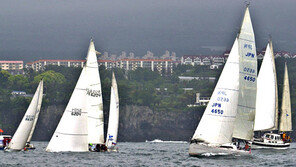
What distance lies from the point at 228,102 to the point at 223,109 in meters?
0.72

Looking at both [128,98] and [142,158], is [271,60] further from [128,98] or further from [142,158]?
[128,98]

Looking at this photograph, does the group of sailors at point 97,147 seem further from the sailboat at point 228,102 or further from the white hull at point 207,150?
the white hull at point 207,150

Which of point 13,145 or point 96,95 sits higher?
point 96,95

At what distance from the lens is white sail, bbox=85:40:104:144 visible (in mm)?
69812

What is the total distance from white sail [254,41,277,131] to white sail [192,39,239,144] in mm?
23055

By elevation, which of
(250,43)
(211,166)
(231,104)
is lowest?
(211,166)

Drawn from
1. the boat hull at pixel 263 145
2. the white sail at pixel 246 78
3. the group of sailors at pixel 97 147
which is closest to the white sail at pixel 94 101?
the group of sailors at pixel 97 147

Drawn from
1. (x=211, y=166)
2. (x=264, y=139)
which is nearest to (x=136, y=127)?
(x=264, y=139)

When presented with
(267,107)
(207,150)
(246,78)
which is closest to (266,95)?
(267,107)

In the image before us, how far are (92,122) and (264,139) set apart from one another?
2434cm

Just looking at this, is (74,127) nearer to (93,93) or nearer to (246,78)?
(93,93)

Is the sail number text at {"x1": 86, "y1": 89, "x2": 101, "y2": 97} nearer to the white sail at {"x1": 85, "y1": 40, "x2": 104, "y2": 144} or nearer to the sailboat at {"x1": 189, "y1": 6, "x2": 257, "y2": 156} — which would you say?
the white sail at {"x1": 85, "y1": 40, "x2": 104, "y2": 144}

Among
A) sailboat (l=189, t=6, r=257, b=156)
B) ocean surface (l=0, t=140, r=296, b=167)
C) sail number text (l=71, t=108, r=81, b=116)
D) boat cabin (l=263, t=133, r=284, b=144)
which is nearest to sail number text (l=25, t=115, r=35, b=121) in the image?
ocean surface (l=0, t=140, r=296, b=167)

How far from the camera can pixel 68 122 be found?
66.5 m
